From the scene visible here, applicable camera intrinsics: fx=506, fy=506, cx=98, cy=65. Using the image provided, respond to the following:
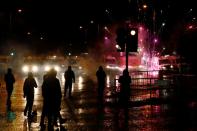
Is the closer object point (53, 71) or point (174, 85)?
point (53, 71)

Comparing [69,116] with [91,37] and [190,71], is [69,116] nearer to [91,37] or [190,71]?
[190,71]

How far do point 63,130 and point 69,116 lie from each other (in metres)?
4.16

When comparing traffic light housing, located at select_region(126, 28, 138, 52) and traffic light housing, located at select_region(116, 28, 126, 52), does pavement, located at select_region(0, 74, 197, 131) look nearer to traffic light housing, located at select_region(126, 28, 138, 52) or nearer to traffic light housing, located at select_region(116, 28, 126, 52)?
traffic light housing, located at select_region(126, 28, 138, 52)

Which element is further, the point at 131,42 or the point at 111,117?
the point at 131,42

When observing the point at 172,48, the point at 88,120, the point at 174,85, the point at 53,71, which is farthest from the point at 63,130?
the point at 172,48

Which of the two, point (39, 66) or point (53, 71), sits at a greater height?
point (39, 66)

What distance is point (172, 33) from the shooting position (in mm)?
70062

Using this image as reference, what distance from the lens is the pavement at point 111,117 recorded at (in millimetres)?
15414

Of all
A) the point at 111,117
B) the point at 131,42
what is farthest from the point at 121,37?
the point at 111,117

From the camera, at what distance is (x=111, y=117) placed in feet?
59.7

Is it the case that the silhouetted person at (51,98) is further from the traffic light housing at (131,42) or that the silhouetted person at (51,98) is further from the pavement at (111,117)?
the traffic light housing at (131,42)

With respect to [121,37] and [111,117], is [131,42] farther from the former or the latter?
[111,117]

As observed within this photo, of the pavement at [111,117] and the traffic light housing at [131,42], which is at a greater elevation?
the traffic light housing at [131,42]

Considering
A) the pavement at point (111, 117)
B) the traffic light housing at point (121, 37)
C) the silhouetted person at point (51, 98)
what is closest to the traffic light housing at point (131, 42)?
the traffic light housing at point (121, 37)
